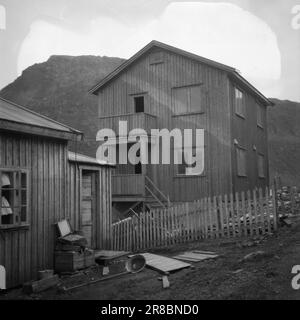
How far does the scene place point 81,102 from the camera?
72.9 m

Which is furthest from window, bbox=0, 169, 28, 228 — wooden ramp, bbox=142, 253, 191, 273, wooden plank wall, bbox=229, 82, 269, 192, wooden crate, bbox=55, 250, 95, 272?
wooden plank wall, bbox=229, 82, 269, 192

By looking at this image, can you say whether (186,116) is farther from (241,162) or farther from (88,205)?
(88,205)

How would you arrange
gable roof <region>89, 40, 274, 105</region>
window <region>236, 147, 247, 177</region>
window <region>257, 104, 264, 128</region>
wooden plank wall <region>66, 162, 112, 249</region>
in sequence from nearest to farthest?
wooden plank wall <region>66, 162, 112, 249</region>
gable roof <region>89, 40, 274, 105</region>
window <region>236, 147, 247, 177</region>
window <region>257, 104, 264, 128</region>

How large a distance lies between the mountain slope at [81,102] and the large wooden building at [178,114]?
118 ft

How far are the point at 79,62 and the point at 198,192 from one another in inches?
2888

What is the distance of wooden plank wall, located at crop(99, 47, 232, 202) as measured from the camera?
65.2 feet

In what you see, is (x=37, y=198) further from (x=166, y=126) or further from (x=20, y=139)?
(x=166, y=126)

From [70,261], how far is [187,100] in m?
12.5

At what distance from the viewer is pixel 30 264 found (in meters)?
9.87

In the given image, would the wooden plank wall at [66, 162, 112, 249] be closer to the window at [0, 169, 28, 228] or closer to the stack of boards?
the window at [0, 169, 28, 228]

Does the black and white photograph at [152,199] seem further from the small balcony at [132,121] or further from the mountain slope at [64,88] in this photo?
the mountain slope at [64,88]

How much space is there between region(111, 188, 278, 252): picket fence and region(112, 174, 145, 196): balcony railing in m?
5.37

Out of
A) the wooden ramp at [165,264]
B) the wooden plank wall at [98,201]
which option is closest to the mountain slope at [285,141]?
the wooden plank wall at [98,201]

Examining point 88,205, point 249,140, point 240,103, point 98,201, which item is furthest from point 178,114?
point 88,205
